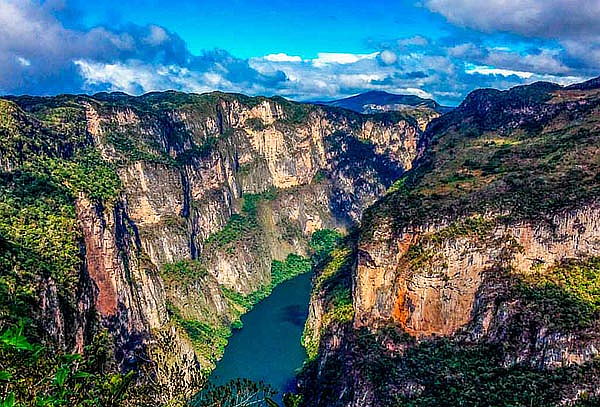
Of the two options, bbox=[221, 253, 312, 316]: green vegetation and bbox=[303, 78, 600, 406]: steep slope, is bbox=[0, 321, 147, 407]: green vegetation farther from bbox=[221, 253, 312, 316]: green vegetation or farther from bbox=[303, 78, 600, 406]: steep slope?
bbox=[221, 253, 312, 316]: green vegetation

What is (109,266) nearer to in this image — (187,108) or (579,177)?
(579,177)

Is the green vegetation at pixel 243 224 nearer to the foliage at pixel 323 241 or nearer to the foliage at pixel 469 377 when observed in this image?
the foliage at pixel 323 241

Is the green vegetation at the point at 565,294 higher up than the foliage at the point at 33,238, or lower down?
lower down

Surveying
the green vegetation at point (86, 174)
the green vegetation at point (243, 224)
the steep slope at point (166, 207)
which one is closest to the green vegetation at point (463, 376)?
the steep slope at point (166, 207)

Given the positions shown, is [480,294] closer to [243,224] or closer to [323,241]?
[243,224]

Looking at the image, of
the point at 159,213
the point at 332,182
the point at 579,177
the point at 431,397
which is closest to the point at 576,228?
the point at 579,177

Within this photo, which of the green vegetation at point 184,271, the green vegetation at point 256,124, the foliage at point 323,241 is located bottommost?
the foliage at point 323,241

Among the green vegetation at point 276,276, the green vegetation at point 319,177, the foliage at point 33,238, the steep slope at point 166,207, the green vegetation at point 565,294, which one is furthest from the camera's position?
the green vegetation at point 319,177
